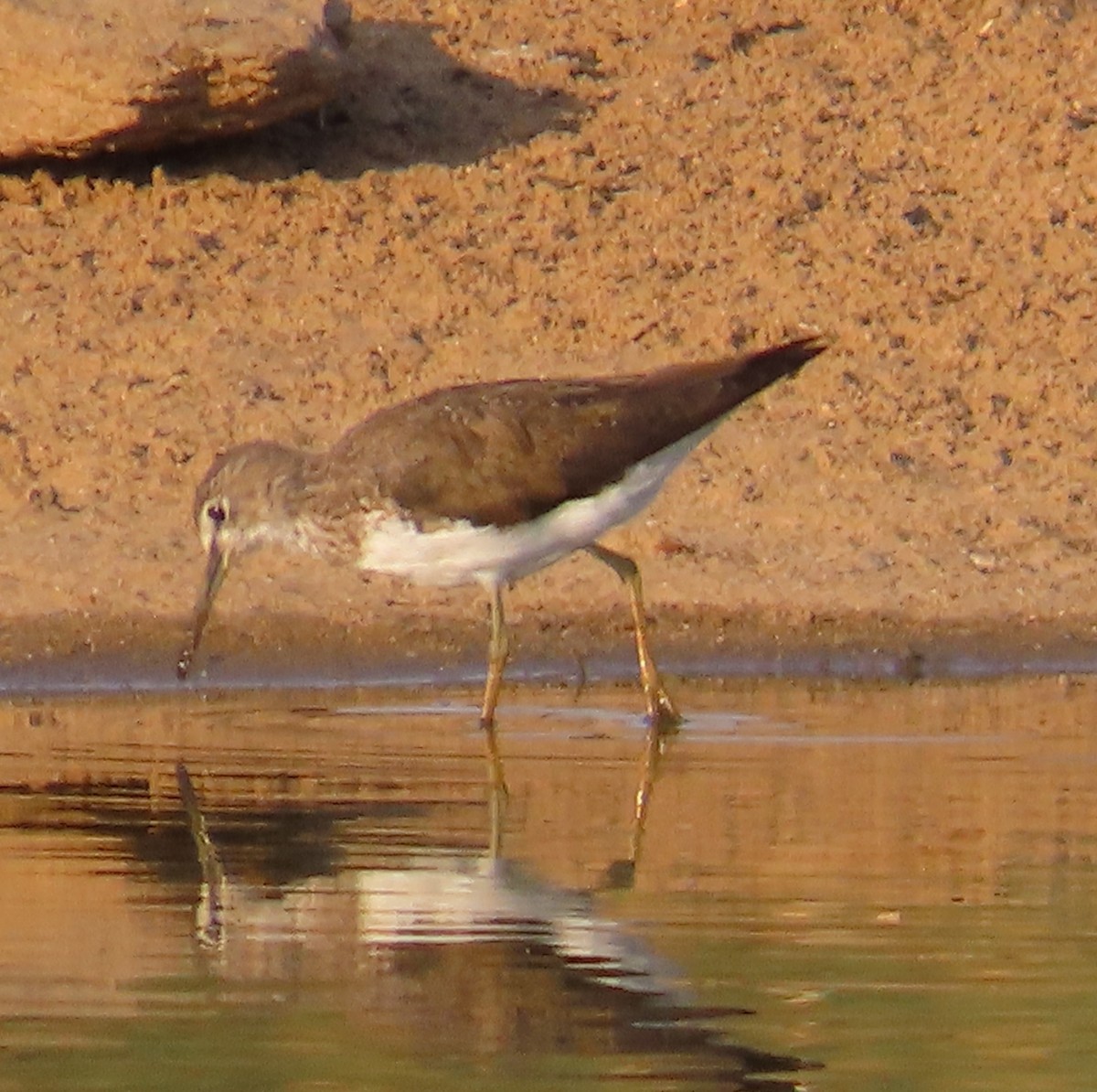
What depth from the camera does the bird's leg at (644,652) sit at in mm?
12398

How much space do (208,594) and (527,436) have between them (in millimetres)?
1352

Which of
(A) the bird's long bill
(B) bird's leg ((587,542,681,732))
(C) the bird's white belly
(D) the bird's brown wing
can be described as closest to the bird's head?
(A) the bird's long bill

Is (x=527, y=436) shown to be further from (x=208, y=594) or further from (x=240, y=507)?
(x=208, y=594)

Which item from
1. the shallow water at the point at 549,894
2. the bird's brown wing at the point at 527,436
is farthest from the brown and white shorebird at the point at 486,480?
the shallow water at the point at 549,894

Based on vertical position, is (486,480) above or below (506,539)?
above

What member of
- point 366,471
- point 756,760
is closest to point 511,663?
point 366,471

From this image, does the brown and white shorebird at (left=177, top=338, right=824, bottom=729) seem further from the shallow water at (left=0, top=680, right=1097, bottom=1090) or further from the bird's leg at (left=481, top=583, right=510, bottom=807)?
the shallow water at (left=0, top=680, right=1097, bottom=1090)

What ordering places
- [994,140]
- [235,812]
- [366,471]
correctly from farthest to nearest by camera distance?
[994,140]
[366,471]
[235,812]

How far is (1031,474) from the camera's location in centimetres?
1520

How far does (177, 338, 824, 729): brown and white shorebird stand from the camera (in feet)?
40.0

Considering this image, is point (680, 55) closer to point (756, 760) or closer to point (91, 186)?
point (91, 186)

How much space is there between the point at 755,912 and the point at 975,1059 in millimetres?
1443

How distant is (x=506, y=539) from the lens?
12.3 m

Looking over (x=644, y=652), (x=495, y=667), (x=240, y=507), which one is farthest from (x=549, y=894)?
(x=240, y=507)
